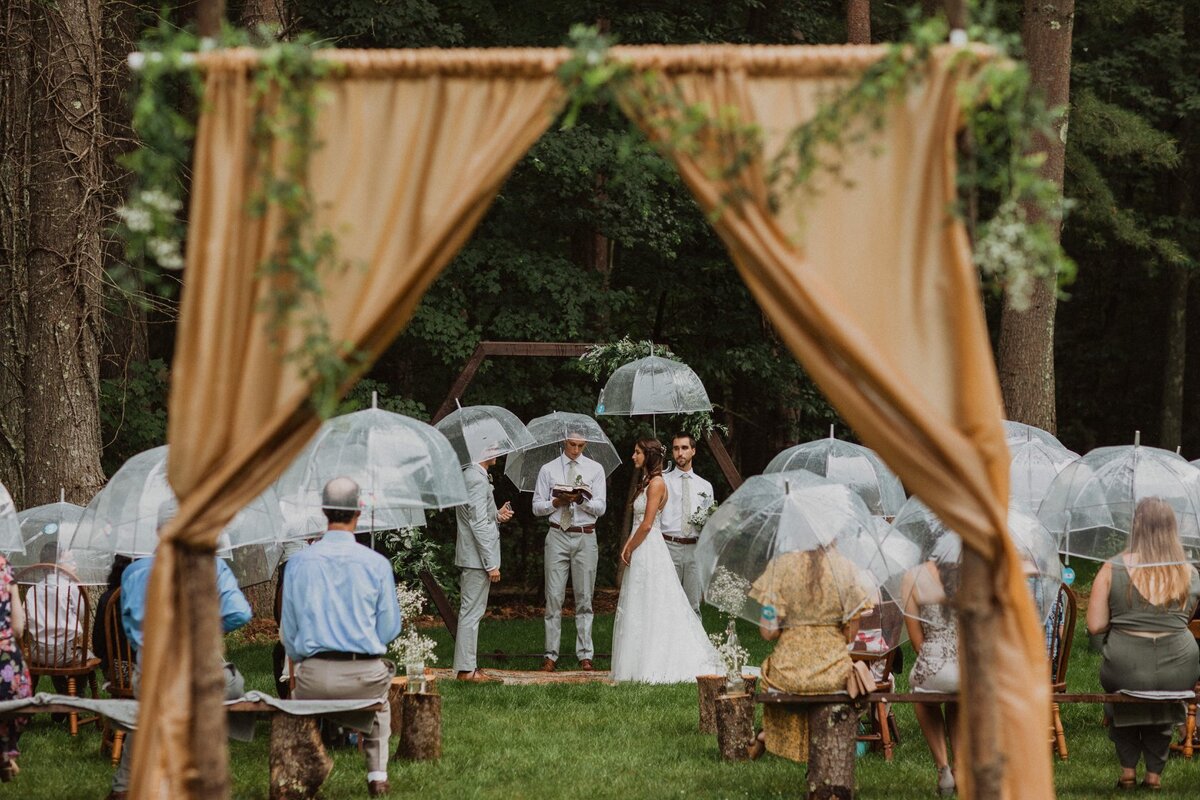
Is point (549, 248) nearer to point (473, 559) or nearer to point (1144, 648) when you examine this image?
point (473, 559)

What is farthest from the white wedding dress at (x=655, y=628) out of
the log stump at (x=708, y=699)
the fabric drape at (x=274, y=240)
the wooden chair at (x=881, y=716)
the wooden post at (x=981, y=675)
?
the fabric drape at (x=274, y=240)

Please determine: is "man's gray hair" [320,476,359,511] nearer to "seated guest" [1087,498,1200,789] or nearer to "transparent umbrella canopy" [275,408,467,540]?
"transparent umbrella canopy" [275,408,467,540]

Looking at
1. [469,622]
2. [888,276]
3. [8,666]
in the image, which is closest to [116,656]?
[8,666]

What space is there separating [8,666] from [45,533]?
1.89 meters

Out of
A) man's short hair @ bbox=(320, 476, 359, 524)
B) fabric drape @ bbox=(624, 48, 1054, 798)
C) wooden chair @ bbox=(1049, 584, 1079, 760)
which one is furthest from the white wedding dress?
fabric drape @ bbox=(624, 48, 1054, 798)

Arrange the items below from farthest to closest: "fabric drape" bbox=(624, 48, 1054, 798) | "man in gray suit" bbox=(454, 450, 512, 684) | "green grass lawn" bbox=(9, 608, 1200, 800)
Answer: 1. "man in gray suit" bbox=(454, 450, 512, 684)
2. "green grass lawn" bbox=(9, 608, 1200, 800)
3. "fabric drape" bbox=(624, 48, 1054, 798)

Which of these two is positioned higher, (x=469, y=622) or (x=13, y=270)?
(x=13, y=270)

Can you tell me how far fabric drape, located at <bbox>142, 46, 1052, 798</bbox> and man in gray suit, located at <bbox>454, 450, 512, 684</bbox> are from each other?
21.7ft

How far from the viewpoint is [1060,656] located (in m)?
8.34

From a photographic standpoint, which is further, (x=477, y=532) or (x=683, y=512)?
(x=683, y=512)

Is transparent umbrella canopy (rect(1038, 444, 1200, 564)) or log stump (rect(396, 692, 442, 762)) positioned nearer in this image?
transparent umbrella canopy (rect(1038, 444, 1200, 564))

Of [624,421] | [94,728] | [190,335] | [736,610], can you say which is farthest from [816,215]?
[624,421]

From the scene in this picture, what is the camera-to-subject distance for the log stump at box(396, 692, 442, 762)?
840 centimetres

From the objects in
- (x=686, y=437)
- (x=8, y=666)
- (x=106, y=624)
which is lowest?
(x=8, y=666)
